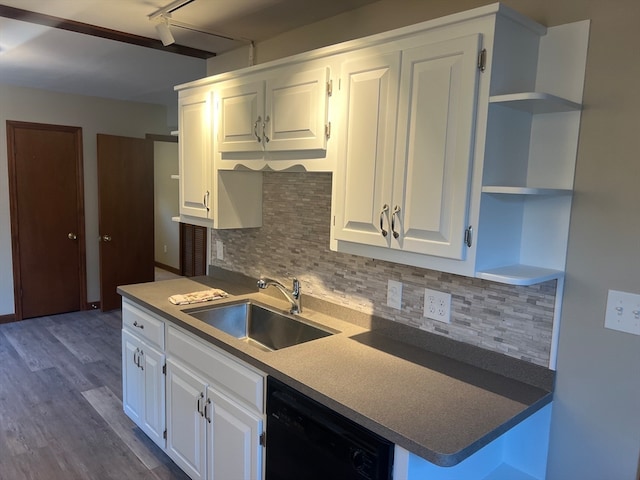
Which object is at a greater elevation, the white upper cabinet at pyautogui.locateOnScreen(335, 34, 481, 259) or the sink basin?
the white upper cabinet at pyautogui.locateOnScreen(335, 34, 481, 259)

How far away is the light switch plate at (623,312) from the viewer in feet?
4.54

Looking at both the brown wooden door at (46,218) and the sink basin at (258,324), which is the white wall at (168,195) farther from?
the sink basin at (258,324)

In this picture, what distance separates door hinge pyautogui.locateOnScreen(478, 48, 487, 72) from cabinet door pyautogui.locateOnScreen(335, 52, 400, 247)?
305 mm

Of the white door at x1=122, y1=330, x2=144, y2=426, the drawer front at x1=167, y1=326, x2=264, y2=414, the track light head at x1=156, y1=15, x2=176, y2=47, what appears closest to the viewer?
the drawer front at x1=167, y1=326, x2=264, y2=414

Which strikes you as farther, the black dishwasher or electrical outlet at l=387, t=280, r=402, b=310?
electrical outlet at l=387, t=280, r=402, b=310

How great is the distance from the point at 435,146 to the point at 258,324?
1466mm

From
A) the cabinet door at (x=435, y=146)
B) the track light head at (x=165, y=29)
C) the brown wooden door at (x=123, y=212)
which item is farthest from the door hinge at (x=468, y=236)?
the brown wooden door at (x=123, y=212)

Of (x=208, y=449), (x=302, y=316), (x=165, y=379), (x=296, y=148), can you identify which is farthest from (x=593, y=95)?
(x=165, y=379)

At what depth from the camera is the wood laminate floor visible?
2498 mm

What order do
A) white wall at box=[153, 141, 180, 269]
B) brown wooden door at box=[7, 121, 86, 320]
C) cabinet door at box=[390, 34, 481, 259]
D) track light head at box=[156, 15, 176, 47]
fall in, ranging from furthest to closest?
white wall at box=[153, 141, 180, 269], brown wooden door at box=[7, 121, 86, 320], track light head at box=[156, 15, 176, 47], cabinet door at box=[390, 34, 481, 259]

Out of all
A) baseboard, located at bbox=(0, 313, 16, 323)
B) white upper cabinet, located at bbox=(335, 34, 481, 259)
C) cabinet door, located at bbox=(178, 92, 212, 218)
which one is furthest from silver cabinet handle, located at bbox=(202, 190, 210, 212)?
baseboard, located at bbox=(0, 313, 16, 323)

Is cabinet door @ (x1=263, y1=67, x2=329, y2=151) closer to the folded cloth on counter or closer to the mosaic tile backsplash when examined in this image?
the mosaic tile backsplash

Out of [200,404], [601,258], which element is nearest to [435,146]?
[601,258]

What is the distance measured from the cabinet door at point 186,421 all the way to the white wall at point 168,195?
5.04 metres
